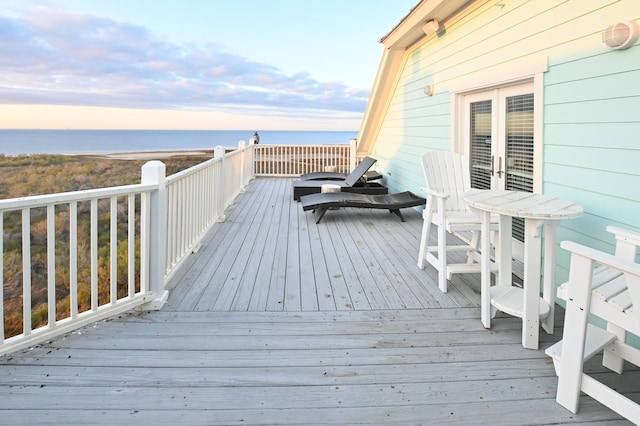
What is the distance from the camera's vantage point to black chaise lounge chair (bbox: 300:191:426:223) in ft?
19.7

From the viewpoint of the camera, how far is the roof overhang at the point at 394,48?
5.23 m

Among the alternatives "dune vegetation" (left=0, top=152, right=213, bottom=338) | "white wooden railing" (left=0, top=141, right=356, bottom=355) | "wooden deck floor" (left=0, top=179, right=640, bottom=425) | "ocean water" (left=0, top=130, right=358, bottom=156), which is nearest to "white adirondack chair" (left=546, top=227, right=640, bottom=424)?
"wooden deck floor" (left=0, top=179, right=640, bottom=425)

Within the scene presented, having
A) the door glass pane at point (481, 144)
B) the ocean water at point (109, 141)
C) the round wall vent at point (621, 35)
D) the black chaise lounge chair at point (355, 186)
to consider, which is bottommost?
the black chaise lounge chair at point (355, 186)

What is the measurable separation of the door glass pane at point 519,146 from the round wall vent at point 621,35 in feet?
3.74

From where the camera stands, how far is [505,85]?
4.11m

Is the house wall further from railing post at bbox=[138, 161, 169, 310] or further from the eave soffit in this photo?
railing post at bbox=[138, 161, 169, 310]

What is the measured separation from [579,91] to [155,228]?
3204 millimetres

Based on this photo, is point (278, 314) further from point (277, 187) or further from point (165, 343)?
point (277, 187)

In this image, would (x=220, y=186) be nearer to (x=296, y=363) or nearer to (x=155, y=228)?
(x=155, y=228)

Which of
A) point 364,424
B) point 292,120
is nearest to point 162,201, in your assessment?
point 364,424

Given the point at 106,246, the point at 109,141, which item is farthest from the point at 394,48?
the point at 109,141

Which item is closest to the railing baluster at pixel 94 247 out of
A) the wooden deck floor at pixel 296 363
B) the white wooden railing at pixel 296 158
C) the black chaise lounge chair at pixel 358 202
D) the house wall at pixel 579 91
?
the wooden deck floor at pixel 296 363

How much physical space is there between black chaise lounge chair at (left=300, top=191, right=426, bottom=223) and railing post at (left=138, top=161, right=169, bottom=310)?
3.29m

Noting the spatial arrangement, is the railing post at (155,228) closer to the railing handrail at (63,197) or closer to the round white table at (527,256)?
the railing handrail at (63,197)
